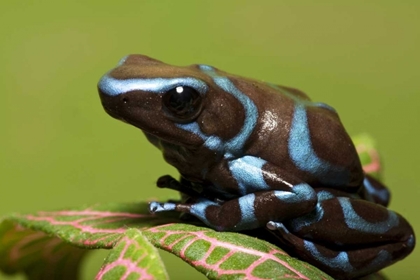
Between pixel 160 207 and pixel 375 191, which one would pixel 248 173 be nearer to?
pixel 160 207

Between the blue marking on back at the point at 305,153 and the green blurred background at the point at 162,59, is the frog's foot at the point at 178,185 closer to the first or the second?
the blue marking on back at the point at 305,153

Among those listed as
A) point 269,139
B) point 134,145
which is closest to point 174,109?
point 269,139

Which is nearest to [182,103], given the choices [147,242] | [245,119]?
[245,119]

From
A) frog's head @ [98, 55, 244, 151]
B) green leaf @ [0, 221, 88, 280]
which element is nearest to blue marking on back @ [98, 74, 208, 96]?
frog's head @ [98, 55, 244, 151]

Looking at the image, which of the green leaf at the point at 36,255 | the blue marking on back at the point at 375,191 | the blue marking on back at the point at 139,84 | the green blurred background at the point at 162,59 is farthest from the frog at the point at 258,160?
the green blurred background at the point at 162,59

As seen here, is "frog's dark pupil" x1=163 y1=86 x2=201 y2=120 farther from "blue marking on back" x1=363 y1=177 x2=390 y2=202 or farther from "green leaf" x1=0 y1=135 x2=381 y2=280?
"blue marking on back" x1=363 y1=177 x2=390 y2=202

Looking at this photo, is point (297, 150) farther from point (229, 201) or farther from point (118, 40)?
point (118, 40)
